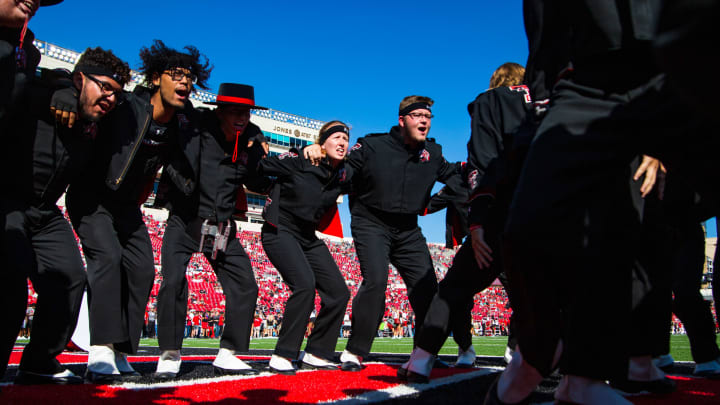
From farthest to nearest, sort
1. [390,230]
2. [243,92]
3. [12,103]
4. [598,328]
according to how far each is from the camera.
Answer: [390,230] < [243,92] < [12,103] < [598,328]

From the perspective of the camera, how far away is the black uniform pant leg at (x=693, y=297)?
3947mm

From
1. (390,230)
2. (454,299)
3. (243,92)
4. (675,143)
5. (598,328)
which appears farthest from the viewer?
(390,230)

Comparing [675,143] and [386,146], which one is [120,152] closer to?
[386,146]

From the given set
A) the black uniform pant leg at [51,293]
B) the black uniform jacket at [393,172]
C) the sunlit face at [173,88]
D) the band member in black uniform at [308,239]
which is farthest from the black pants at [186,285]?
the black uniform jacket at [393,172]

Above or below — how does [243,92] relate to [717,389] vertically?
above

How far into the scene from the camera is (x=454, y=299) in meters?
3.37

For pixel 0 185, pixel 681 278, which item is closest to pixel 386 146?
pixel 681 278

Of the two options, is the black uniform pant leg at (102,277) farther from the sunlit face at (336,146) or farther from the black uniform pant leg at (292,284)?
the sunlit face at (336,146)

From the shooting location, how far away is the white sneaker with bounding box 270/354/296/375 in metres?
3.92

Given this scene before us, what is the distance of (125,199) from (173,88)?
903mm

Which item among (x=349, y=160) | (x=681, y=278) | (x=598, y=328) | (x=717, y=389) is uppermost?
(x=349, y=160)

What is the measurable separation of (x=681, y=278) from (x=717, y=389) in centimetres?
130

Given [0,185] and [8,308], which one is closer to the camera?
[8,308]

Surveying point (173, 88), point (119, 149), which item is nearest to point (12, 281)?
point (119, 149)
